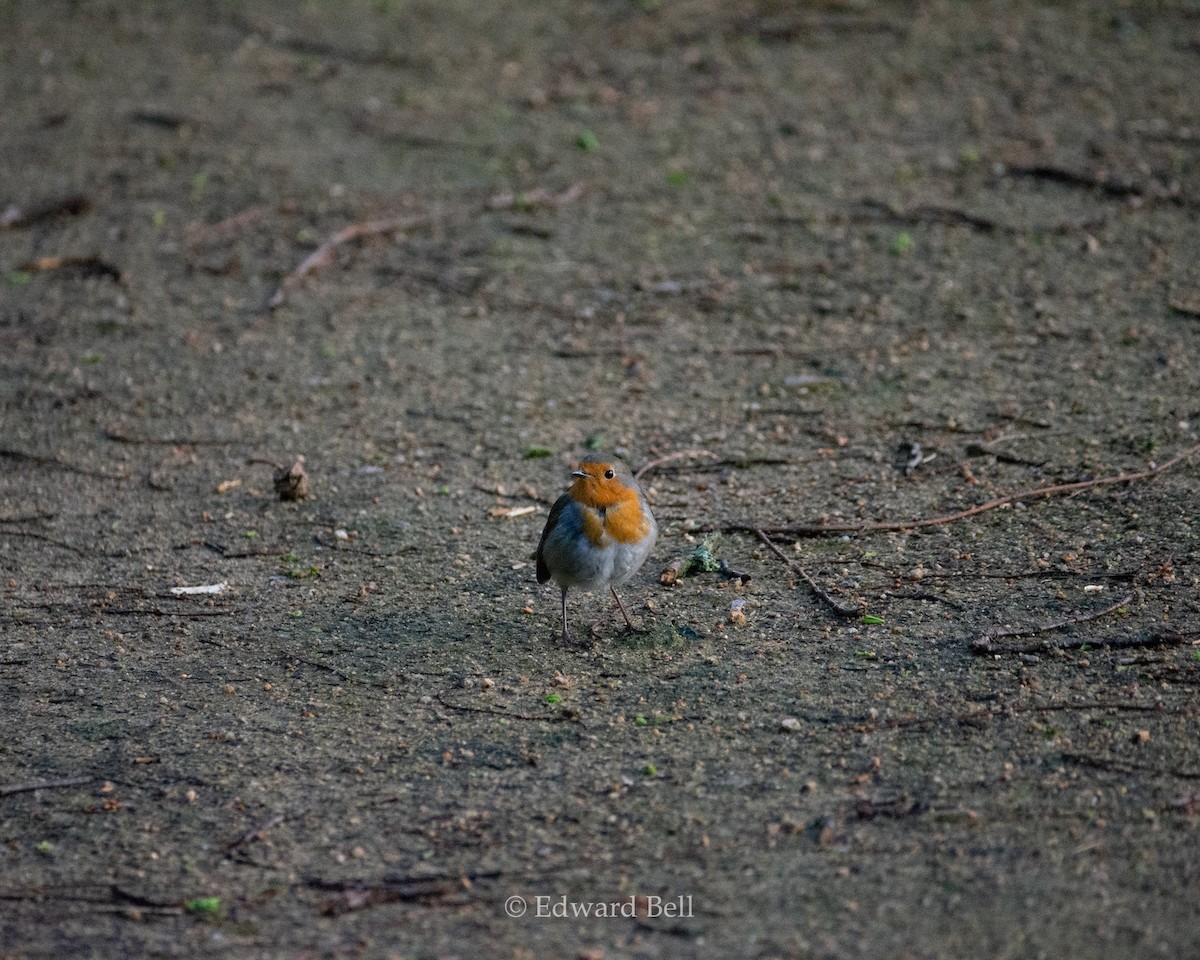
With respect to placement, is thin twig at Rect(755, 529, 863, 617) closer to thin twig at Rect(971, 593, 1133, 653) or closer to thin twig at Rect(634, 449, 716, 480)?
thin twig at Rect(971, 593, 1133, 653)

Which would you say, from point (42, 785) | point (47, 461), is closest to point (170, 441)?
point (47, 461)

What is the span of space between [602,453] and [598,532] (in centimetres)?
50

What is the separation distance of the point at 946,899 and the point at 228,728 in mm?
2017

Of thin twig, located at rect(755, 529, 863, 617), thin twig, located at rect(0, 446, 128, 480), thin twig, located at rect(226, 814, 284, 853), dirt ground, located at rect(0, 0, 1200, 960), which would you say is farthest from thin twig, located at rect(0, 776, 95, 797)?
thin twig, located at rect(755, 529, 863, 617)

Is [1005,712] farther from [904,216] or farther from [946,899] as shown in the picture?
[904,216]

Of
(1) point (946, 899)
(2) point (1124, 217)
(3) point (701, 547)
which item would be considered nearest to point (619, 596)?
(3) point (701, 547)

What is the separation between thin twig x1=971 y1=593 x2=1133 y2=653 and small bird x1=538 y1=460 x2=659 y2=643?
1046 millimetres

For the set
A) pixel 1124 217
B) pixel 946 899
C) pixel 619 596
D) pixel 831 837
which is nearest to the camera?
pixel 946 899

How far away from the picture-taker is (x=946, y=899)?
2994mm

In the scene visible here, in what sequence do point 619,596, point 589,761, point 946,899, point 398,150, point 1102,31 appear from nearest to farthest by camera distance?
1. point 946,899
2. point 589,761
3. point 619,596
4. point 398,150
5. point 1102,31

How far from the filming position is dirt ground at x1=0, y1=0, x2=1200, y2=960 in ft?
10.5

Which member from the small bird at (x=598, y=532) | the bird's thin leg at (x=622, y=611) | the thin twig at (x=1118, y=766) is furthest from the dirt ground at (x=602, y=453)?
the small bird at (x=598, y=532)

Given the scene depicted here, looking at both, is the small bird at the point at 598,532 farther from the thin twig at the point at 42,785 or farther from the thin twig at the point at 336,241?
the thin twig at the point at 336,241

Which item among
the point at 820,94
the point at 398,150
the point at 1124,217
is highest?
the point at 820,94
